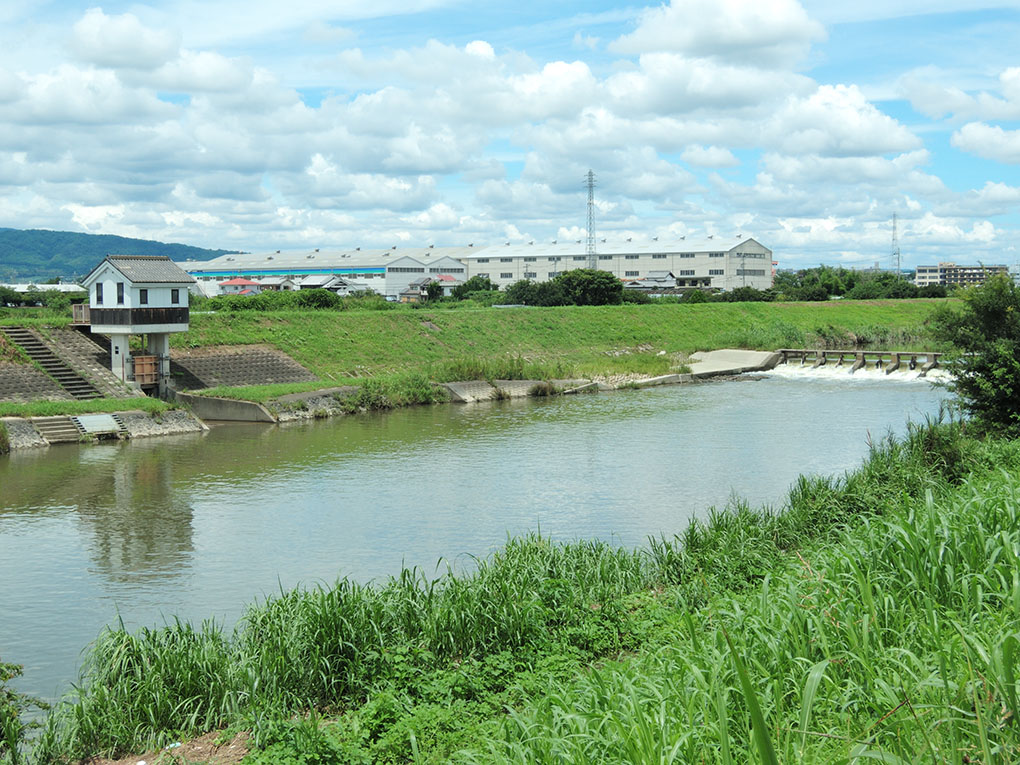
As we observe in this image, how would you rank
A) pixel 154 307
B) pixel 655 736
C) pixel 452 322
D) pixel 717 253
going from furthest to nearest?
pixel 717 253
pixel 452 322
pixel 154 307
pixel 655 736

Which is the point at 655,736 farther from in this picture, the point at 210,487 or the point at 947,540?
the point at 210,487

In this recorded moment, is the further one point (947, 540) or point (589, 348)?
point (589, 348)

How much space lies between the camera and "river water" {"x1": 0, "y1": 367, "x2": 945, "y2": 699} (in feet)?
36.4

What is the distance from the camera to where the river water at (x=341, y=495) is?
11.1m

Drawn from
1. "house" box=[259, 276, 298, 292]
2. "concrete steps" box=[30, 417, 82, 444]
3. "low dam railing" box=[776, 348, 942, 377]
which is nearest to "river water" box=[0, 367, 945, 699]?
"concrete steps" box=[30, 417, 82, 444]

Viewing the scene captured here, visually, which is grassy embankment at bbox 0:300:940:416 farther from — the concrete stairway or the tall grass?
the tall grass

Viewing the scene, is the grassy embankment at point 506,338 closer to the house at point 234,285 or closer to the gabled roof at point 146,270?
the gabled roof at point 146,270

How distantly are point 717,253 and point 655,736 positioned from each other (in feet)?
283

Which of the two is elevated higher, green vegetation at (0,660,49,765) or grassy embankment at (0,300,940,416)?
grassy embankment at (0,300,940,416)

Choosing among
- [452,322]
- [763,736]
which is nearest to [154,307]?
[452,322]

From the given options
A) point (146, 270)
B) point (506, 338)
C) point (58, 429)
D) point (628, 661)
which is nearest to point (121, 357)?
point (146, 270)

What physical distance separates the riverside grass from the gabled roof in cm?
2027

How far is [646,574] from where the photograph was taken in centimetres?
1000

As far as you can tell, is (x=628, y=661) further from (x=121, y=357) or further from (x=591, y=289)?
(x=591, y=289)
